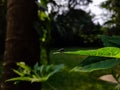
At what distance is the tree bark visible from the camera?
1.33 m

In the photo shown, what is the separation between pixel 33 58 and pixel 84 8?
23811 millimetres

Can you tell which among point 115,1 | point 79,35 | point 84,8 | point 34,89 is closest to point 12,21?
point 34,89

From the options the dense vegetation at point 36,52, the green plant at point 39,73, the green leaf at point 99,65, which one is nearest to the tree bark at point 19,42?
the dense vegetation at point 36,52

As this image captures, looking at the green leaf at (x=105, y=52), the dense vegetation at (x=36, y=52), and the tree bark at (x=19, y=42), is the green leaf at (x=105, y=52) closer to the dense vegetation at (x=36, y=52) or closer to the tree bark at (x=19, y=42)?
the dense vegetation at (x=36, y=52)

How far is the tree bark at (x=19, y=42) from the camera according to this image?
133 centimetres

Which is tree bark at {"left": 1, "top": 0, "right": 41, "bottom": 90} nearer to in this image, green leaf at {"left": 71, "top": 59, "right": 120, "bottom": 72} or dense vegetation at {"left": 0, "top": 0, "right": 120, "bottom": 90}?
dense vegetation at {"left": 0, "top": 0, "right": 120, "bottom": 90}

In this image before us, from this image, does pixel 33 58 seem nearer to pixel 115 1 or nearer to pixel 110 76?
pixel 110 76

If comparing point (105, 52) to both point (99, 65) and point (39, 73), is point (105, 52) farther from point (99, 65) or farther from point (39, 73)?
point (39, 73)

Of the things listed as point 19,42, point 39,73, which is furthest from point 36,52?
point 39,73

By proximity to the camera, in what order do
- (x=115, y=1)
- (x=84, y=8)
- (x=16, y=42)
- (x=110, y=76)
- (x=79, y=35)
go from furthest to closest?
(x=84, y=8), (x=79, y=35), (x=115, y=1), (x=16, y=42), (x=110, y=76)

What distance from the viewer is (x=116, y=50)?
0.35 m

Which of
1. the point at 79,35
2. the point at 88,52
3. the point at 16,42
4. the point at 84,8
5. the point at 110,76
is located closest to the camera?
the point at 88,52

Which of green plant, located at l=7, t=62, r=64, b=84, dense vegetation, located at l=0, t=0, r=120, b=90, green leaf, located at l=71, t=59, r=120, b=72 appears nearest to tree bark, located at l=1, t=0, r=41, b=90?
dense vegetation, located at l=0, t=0, r=120, b=90

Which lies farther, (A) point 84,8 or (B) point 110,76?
(A) point 84,8
